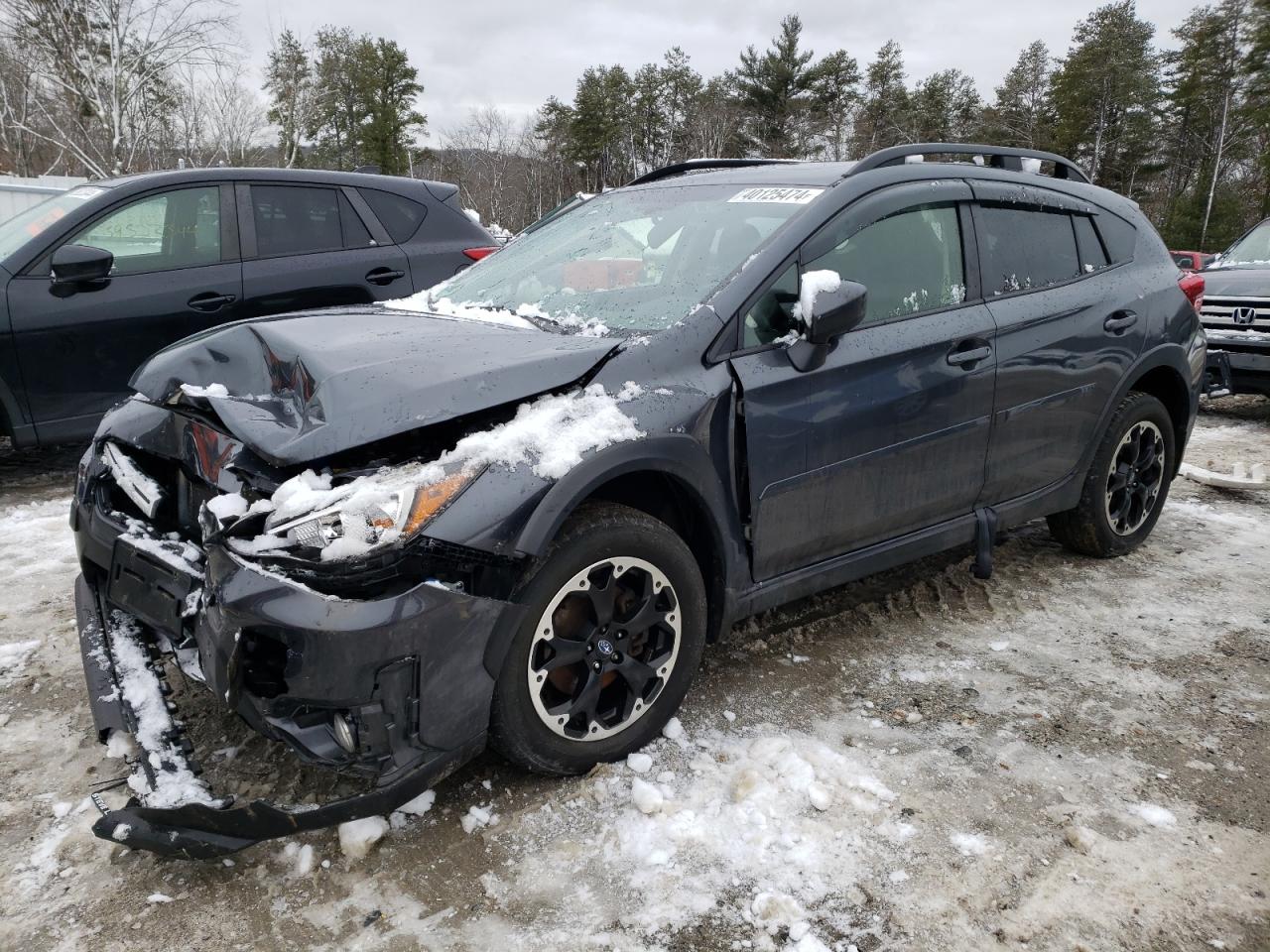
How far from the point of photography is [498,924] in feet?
6.69

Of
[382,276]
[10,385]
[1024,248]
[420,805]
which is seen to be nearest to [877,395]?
[1024,248]

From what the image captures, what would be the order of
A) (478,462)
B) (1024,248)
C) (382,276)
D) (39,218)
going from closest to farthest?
1. (478,462)
2. (1024,248)
3. (39,218)
4. (382,276)

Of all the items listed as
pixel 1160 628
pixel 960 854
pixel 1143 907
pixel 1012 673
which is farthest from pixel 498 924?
pixel 1160 628

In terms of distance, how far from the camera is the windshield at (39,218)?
197 inches

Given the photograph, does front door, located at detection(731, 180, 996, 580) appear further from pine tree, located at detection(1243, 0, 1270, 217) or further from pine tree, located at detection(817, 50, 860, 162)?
pine tree, located at detection(817, 50, 860, 162)

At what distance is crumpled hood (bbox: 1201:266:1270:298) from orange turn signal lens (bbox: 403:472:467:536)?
7.97 metres

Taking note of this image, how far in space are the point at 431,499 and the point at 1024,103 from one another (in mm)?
54480

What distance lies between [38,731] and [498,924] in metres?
1.73

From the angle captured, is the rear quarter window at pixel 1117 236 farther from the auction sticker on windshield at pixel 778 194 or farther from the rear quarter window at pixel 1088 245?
the auction sticker on windshield at pixel 778 194

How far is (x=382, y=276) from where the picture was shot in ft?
18.8

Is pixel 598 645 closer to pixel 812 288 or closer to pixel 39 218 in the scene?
pixel 812 288

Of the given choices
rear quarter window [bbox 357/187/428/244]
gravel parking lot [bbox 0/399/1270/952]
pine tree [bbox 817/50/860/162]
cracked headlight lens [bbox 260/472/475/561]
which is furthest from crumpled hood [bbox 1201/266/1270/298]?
pine tree [bbox 817/50/860/162]

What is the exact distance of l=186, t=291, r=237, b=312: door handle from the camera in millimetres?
5176

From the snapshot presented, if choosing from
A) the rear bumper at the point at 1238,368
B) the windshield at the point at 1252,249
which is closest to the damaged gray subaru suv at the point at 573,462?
the rear bumper at the point at 1238,368
